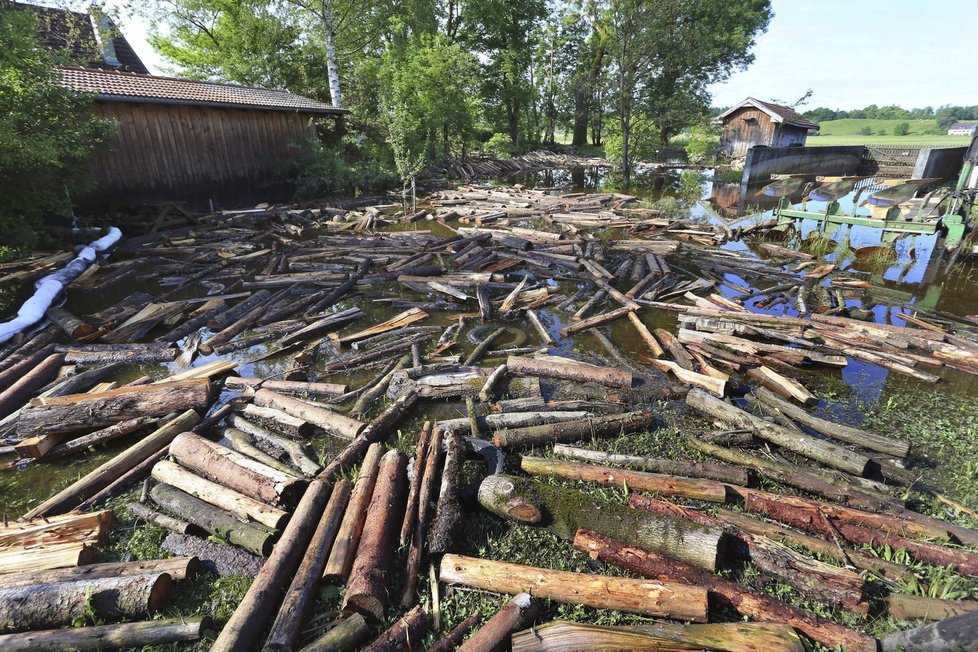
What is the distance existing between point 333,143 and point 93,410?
2303cm

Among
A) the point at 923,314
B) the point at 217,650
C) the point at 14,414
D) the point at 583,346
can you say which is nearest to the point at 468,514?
the point at 217,650

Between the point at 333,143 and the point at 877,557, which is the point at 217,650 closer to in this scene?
the point at 877,557

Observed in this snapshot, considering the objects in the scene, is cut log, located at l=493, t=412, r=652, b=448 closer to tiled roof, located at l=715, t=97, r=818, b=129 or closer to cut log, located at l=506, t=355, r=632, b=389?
cut log, located at l=506, t=355, r=632, b=389

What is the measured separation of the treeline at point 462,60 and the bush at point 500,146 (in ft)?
1.02

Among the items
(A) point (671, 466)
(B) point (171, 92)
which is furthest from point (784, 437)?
(B) point (171, 92)

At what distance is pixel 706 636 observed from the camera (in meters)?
2.95

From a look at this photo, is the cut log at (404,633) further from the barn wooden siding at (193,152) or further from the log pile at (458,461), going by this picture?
the barn wooden siding at (193,152)

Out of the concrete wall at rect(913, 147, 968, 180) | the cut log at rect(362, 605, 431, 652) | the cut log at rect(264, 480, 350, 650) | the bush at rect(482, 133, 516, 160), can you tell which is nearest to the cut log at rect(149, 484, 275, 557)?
the cut log at rect(264, 480, 350, 650)

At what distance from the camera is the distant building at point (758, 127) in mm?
35406

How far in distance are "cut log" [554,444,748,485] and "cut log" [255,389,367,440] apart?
2662mm

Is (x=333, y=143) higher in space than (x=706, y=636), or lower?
higher

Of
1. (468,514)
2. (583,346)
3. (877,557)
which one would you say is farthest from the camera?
(583,346)

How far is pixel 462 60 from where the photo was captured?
29.9m

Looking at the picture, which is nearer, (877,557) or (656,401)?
(877,557)
